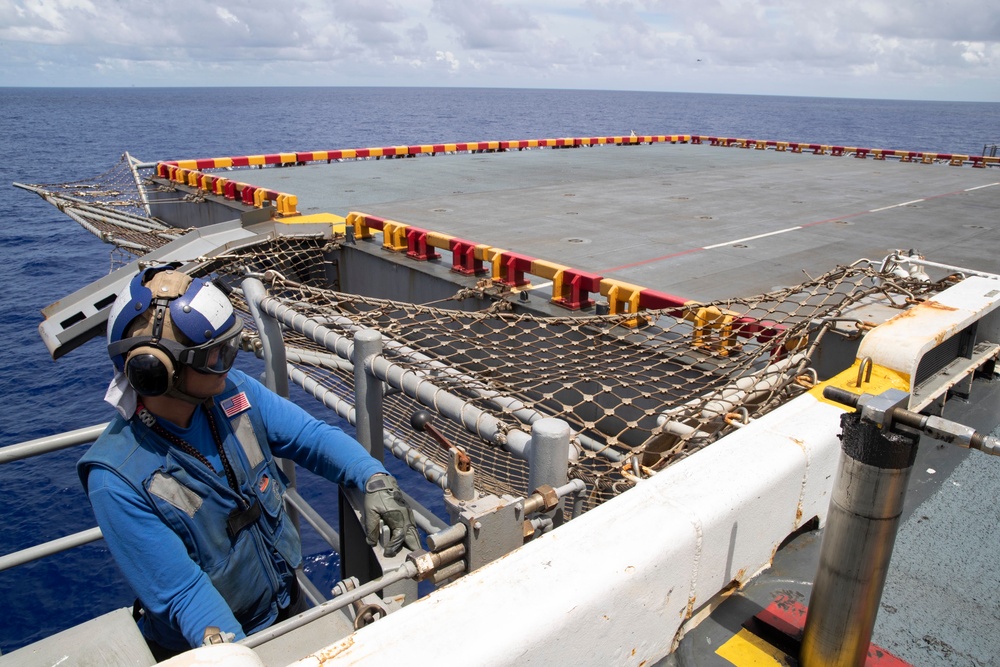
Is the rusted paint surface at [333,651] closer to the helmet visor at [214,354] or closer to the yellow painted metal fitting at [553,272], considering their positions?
the helmet visor at [214,354]

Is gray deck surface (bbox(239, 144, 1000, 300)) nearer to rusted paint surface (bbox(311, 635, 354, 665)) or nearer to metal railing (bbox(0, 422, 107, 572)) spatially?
metal railing (bbox(0, 422, 107, 572))

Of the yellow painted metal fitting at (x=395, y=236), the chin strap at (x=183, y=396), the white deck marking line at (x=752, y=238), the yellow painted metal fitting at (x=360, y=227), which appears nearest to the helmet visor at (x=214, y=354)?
the chin strap at (x=183, y=396)

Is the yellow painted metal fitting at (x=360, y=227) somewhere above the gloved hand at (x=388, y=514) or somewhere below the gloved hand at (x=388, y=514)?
below

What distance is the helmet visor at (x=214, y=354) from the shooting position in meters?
2.90

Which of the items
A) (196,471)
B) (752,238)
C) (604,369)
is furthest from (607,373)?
(752,238)

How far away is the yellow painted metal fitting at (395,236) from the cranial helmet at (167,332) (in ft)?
29.8

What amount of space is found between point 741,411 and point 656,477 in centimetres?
145

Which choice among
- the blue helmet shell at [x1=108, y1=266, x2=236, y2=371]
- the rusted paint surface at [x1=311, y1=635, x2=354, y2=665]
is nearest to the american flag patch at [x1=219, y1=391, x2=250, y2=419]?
the blue helmet shell at [x1=108, y1=266, x2=236, y2=371]

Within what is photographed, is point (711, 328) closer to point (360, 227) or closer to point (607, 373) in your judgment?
point (607, 373)

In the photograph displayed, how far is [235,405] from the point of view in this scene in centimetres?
329

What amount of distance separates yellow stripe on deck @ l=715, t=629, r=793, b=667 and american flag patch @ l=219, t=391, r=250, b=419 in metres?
2.42

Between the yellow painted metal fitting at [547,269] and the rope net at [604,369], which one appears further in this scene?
the yellow painted metal fitting at [547,269]

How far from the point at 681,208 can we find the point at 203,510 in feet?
54.1

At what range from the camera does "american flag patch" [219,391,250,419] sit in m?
3.25
